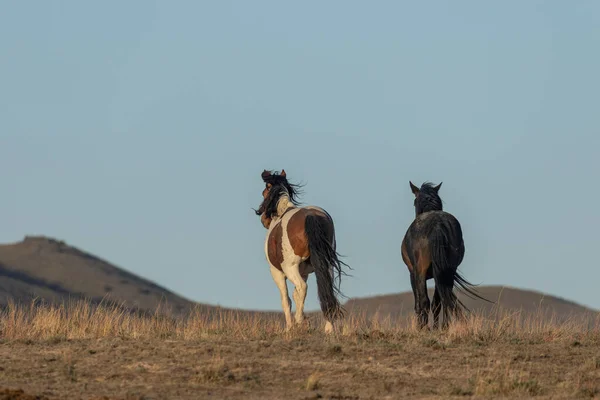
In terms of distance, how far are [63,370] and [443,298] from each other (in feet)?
18.5

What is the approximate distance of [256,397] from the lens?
1155 centimetres

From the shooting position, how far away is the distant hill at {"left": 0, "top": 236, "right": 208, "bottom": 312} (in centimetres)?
4791

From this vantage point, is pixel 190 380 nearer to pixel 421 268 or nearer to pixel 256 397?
pixel 256 397

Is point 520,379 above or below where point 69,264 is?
below

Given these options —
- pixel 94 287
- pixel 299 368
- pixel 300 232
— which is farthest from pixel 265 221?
pixel 94 287

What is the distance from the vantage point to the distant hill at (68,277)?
47.9 m

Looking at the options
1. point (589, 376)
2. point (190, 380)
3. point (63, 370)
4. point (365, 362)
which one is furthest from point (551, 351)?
point (63, 370)

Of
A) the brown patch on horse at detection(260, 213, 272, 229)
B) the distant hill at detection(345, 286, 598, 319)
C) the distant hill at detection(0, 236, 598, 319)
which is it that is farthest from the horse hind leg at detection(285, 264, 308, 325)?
the distant hill at detection(345, 286, 598, 319)

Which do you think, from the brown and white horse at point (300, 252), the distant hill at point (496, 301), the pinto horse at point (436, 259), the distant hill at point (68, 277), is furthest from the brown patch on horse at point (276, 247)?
the distant hill at point (68, 277)

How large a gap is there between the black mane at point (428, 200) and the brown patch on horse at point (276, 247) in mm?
2033

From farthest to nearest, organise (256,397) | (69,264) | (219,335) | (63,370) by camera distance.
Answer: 1. (69,264)
2. (219,335)
3. (63,370)
4. (256,397)

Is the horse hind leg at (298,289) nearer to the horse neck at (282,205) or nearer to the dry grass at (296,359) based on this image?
the dry grass at (296,359)

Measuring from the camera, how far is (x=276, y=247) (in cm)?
1662

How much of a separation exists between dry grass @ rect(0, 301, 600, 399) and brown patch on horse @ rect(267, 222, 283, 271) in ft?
3.06
